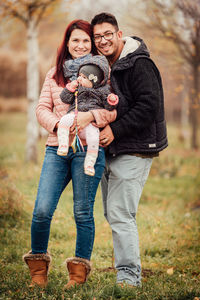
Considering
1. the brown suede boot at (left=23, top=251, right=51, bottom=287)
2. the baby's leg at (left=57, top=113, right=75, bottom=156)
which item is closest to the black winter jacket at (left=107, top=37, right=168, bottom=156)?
the baby's leg at (left=57, top=113, right=75, bottom=156)

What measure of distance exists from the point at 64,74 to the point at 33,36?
6.61 meters

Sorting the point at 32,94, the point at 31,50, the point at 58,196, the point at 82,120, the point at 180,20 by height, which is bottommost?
the point at 58,196

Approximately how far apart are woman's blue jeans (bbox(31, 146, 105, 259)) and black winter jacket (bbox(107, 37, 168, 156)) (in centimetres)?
29

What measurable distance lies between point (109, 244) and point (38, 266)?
165 cm

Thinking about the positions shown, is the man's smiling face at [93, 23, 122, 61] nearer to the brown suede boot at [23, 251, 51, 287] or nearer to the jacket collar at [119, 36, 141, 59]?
the jacket collar at [119, 36, 141, 59]

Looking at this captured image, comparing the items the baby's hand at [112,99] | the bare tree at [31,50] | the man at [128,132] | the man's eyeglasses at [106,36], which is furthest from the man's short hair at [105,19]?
the bare tree at [31,50]

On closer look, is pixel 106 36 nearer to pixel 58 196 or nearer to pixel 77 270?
pixel 58 196

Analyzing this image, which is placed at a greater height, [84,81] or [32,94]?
[32,94]

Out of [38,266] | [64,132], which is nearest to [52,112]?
[64,132]

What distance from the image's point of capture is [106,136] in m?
2.98

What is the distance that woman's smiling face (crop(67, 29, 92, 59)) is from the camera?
10.3ft

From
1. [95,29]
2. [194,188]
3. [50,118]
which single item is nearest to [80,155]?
[50,118]

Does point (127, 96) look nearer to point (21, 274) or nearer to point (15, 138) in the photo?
point (21, 274)

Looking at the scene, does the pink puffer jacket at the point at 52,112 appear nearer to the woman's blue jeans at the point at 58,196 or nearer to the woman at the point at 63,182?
the woman at the point at 63,182
